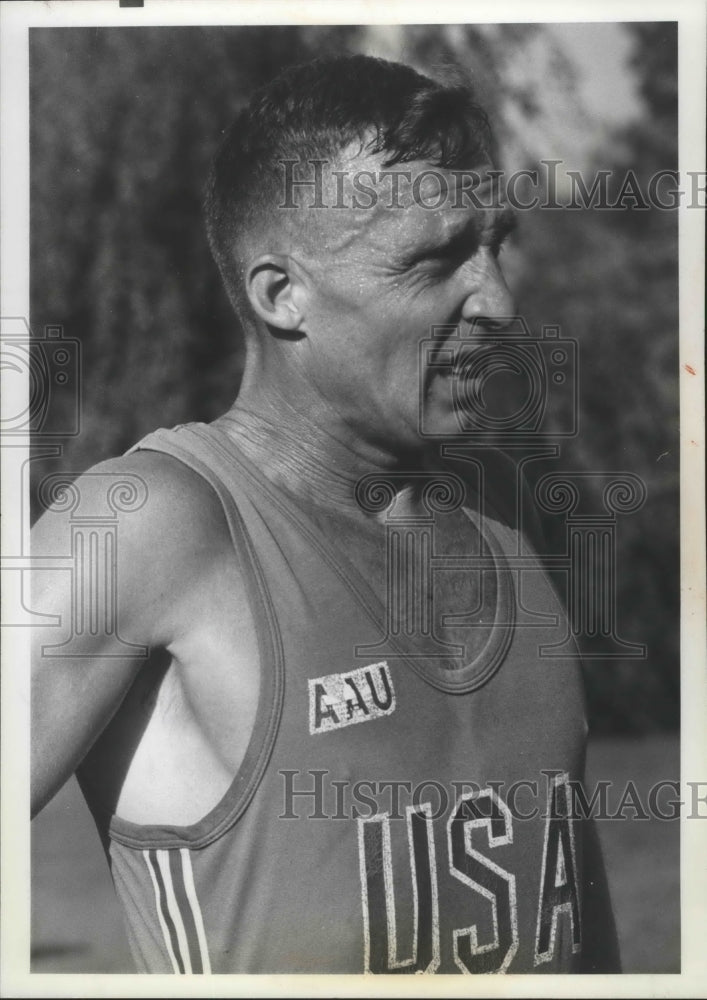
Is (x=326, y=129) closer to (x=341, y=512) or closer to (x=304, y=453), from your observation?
(x=304, y=453)

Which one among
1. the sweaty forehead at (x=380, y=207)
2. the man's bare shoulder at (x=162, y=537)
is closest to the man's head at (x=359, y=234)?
the sweaty forehead at (x=380, y=207)

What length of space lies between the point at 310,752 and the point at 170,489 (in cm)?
52

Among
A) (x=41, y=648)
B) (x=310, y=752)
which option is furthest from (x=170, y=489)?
(x=310, y=752)

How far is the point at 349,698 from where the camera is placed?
211 cm

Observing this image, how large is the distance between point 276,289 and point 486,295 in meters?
0.39

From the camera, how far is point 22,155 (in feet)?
7.45

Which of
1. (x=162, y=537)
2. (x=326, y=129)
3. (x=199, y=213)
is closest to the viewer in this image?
(x=162, y=537)

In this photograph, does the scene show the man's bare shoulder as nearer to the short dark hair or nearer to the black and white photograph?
the black and white photograph

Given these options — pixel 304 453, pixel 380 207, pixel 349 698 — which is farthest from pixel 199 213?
pixel 349 698

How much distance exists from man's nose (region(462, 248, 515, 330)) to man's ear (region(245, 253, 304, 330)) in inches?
12.4

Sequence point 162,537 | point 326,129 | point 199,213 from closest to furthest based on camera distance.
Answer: point 162,537, point 326,129, point 199,213

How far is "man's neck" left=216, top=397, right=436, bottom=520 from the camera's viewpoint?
7.23ft

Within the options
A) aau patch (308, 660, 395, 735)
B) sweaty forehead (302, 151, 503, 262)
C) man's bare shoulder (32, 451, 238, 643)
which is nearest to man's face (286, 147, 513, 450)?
sweaty forehead (302, 151, 503, 262)

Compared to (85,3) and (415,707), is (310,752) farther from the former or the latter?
(85,3)
